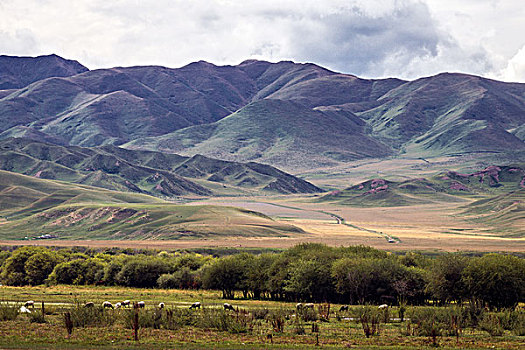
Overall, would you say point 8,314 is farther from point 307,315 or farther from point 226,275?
point 226,275

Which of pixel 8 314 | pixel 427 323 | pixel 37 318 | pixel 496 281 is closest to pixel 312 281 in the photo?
pixel 496 281

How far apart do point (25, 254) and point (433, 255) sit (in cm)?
7608

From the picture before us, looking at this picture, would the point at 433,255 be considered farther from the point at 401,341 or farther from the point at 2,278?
the point at 401,341

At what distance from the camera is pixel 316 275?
231 feet

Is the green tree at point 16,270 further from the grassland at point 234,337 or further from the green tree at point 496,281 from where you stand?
the green tree at point 496,281

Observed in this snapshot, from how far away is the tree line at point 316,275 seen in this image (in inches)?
2435

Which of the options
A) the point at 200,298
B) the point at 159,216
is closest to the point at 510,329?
the point at 200,298

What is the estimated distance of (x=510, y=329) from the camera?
148 ft

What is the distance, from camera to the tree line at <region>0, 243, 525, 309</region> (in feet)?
203

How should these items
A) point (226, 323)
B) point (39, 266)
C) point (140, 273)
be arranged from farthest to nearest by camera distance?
point (39, 266), point (140, 273), point (226, 323)

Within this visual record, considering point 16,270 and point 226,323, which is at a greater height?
point 16,270

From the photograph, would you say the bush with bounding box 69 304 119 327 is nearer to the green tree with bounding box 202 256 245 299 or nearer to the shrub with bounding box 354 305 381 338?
the shrub with bounding box 354 305 381 338

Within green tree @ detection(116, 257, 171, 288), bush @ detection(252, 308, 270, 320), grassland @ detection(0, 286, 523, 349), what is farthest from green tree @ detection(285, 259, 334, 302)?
green tree @ detection(116, 257, 171, 288)

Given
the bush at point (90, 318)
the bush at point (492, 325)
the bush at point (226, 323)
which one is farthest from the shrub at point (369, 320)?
the bush at point (90, 318)
